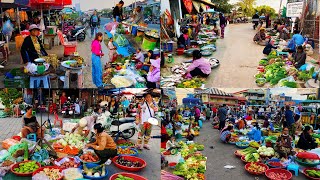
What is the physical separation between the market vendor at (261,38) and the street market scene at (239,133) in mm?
596

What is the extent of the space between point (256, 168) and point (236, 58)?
3.78 feet

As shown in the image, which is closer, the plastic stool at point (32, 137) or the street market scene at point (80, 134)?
the street market scene at point (80, 134)

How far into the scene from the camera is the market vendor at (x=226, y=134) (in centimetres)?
425

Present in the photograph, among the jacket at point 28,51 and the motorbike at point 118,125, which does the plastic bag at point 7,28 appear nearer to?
the jacket at point 28,51

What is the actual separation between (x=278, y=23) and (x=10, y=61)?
2537mm

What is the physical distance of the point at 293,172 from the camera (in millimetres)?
3826

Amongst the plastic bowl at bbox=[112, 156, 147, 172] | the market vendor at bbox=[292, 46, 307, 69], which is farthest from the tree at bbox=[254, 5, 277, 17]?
the plastic bowl at bbox=[112, 156, 147, 172]

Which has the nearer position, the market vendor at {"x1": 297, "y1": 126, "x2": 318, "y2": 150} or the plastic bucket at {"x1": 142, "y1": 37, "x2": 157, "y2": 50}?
the plastic bucket at {"x1": 142, "y1": 37, "x2": 157, "y2": 50}

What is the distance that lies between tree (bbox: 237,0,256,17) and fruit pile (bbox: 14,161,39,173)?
2508 millimetres

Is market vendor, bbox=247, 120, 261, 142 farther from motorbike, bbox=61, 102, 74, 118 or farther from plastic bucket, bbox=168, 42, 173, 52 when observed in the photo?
motorbike, bbox=61, 102, 74, 118

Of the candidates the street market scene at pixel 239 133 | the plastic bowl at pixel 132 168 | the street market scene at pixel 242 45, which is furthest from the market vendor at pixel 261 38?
the plastic bowl at pixel 132 168

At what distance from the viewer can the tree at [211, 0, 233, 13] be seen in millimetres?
3624

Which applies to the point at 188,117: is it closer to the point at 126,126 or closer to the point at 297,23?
the point at 126,126

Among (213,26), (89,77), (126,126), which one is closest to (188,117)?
(126,126)
